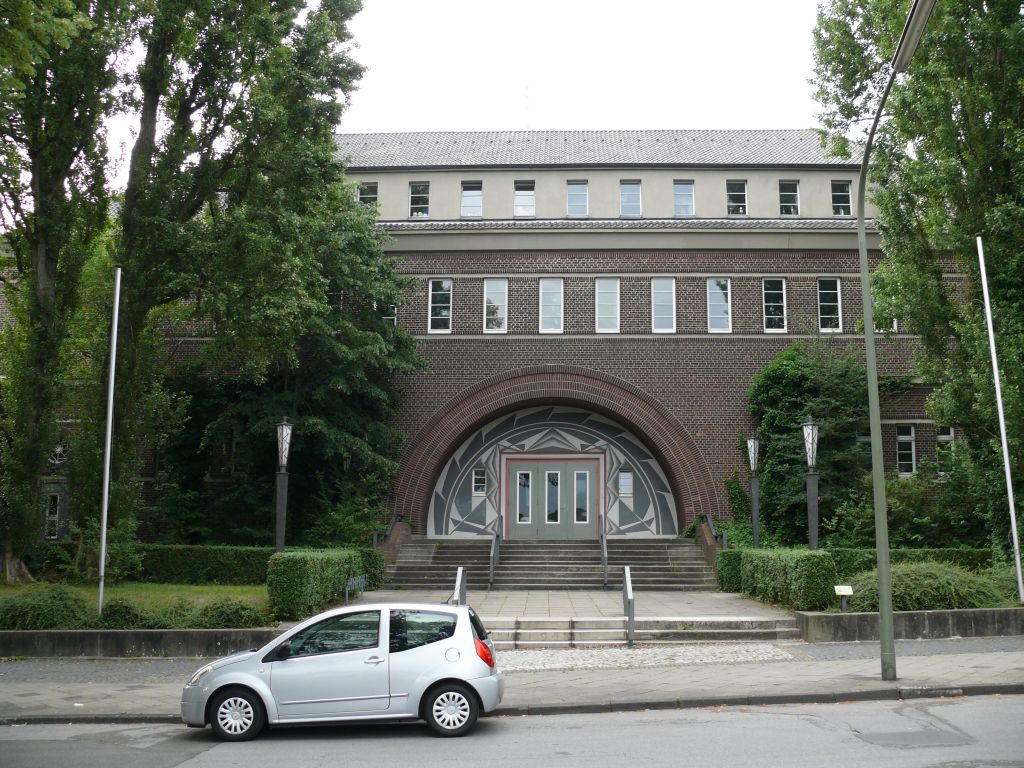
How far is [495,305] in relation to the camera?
28328 mm

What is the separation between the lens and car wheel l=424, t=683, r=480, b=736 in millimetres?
9477

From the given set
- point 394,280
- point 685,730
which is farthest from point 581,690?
point 394,280

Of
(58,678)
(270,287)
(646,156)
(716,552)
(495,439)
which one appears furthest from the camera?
(646,156)

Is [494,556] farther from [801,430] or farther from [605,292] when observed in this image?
[801,430]

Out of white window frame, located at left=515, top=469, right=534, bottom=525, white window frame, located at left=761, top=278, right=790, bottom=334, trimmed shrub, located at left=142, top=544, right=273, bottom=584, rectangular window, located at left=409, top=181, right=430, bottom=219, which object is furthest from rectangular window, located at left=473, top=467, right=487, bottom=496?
white window frame, located at left=761, top=278, right=790, bottom=334

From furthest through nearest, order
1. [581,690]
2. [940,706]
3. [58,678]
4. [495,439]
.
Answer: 1. [495,439]
2. [58,678]
3. [581,690]
4. [940,706]

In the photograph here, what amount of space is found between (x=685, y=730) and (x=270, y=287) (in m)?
13.3

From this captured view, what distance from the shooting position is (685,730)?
948cm

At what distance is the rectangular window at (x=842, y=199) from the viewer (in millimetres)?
29219

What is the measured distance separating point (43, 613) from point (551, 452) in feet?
53.1

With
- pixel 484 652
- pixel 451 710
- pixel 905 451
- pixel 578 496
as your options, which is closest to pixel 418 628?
pixel 484 652

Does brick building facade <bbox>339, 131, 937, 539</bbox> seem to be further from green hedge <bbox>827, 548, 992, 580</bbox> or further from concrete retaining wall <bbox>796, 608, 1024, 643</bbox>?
concrete retaining wall <bbox>796, 608, 1024, 643</bbox>

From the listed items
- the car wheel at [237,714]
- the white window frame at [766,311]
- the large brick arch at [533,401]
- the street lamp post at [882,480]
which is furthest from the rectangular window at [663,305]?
the car wheel at [237,714]

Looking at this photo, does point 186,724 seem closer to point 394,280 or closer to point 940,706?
point 940,706
